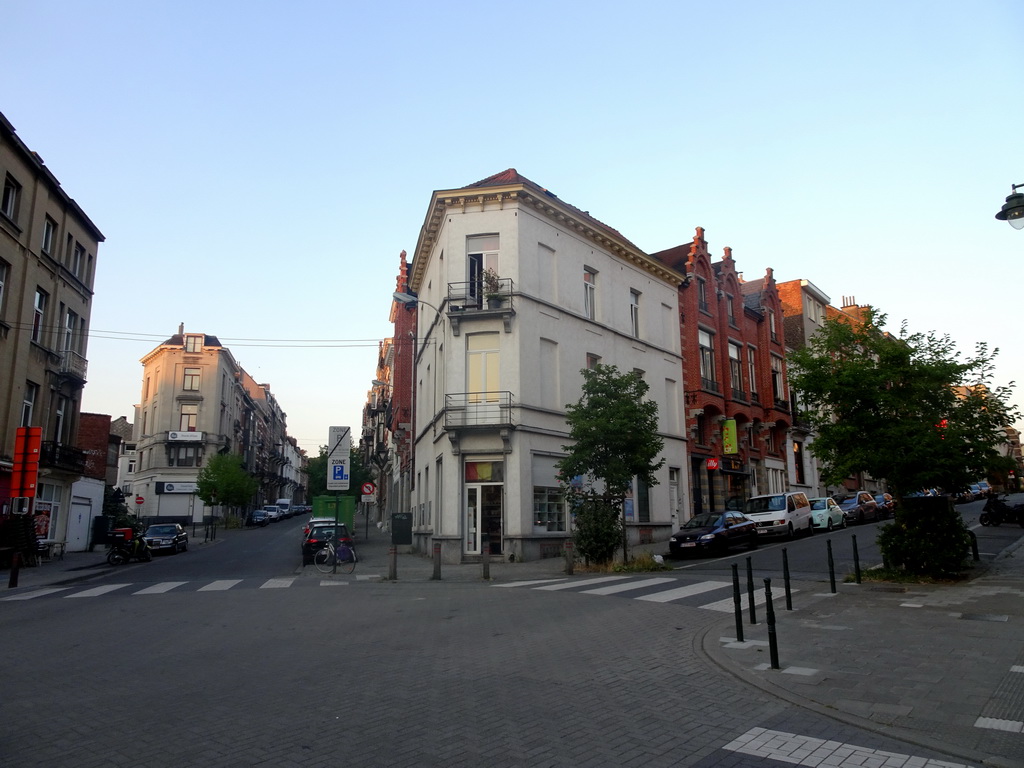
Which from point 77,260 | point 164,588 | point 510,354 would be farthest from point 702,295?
point 77,260

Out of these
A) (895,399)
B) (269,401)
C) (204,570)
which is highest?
(269,401)

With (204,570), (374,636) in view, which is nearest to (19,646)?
(374,636)

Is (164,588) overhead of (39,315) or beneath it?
beneath

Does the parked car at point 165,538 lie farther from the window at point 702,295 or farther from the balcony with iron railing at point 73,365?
the window at point 702,295

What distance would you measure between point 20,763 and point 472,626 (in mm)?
6077

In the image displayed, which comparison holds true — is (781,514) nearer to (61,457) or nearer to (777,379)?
(777,379)

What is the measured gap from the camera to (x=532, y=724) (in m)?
5.71

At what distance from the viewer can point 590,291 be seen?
2839 centimetres

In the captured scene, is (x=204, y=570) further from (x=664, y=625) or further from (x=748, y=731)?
(x=748, y=731)

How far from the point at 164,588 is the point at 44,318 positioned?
18.0 meters

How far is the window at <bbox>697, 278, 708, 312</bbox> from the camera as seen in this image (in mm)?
36875

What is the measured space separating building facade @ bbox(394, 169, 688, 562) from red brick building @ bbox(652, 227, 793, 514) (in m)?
6.17

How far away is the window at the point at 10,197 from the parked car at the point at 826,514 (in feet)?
105

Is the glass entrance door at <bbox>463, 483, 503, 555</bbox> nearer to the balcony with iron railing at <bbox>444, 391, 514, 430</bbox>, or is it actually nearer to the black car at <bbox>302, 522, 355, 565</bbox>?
the balcony with iron railing at <bbox>444, 391, 514, 430</bbox>
